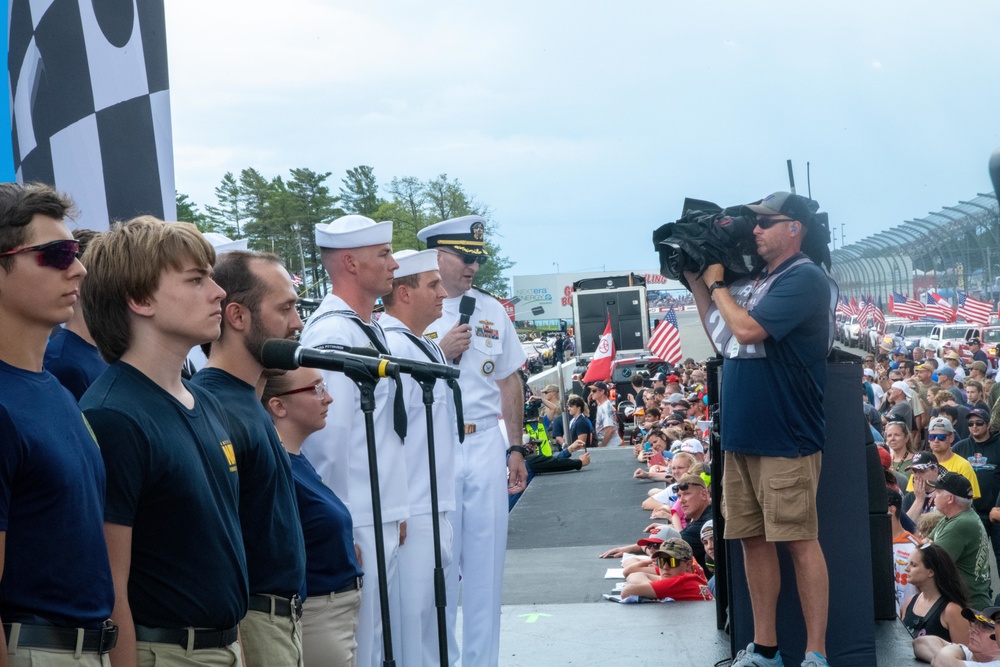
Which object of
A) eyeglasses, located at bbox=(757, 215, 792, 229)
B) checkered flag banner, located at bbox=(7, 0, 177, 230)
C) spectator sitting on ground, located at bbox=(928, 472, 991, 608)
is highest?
checkered flag banner, located at bbox=(7, 0, 177, 230)

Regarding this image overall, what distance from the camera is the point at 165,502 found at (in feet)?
7.42

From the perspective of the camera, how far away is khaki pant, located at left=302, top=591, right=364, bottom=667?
3.16 metres

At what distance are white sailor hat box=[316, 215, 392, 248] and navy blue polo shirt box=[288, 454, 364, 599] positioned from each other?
3.31ft

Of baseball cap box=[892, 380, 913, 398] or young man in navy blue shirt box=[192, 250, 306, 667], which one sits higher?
young man in navy blue shirt box=[192, 250, 306, 667]

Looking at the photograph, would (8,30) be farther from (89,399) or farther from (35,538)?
(35,538)

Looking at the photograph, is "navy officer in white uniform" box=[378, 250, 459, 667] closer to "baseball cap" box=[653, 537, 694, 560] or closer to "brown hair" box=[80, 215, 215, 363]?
"brown hair" box=[80, 215, 215, 363]

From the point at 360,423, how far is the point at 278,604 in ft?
3.37

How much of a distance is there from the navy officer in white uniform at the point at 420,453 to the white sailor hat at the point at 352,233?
36 cm

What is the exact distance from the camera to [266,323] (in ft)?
9.67

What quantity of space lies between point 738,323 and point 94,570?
2.80 m

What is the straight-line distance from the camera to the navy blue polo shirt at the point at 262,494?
8.74ft

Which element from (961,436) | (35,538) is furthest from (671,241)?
(961,436)

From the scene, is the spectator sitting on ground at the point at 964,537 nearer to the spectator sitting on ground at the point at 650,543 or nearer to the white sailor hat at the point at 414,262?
Answer: the spectator sitting on ground at the point at 650,543

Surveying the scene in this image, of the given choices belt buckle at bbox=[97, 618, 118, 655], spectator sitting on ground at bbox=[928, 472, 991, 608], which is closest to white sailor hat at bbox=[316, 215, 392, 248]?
belt buckle at bbox=[97, 618, 118, 655]
